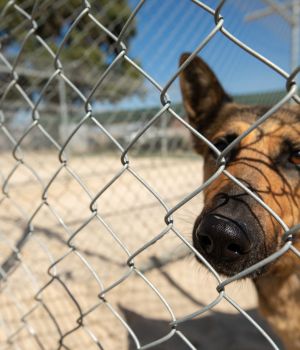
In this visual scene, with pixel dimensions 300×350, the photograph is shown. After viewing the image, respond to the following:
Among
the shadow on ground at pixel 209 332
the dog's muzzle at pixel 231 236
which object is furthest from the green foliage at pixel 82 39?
the shadow on ground at pixel 209 332

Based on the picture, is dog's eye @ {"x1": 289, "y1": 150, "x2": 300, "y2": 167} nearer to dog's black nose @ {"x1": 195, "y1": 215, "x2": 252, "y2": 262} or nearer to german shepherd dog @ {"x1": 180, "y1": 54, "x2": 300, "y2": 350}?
german shepherd dog @ {"x1": 180, "y1": 54, "x2": 300, "y2": 350}

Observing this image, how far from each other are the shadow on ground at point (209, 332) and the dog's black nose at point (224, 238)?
4.74 ft

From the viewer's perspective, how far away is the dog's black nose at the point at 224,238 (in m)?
1.06

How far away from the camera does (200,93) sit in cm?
236

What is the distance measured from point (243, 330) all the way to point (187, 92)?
179 centimetres

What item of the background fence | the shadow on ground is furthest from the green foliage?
the shadow on ground

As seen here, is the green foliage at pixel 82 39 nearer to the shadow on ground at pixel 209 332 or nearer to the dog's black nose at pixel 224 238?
the dog's black nose at pixel 224 238

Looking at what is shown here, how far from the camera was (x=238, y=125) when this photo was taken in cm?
201

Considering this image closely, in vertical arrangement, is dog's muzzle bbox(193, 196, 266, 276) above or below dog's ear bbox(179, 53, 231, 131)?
below

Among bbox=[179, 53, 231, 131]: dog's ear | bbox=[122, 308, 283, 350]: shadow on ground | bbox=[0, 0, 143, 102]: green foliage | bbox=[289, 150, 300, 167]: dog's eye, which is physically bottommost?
bbox=[122, 308, 283, 350]: shadow on ground

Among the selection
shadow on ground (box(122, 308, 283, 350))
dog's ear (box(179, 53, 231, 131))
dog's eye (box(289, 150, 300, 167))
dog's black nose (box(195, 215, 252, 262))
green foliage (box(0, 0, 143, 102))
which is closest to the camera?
dog's black nose (box(195, 215, 252, 262))

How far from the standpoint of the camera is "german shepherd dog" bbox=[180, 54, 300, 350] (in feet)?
3.70

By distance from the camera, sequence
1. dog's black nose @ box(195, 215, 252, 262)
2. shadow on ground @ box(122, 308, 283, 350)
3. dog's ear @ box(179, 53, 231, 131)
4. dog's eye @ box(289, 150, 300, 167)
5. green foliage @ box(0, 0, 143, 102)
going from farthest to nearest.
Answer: green foliage @ box(0, 0, 143, 102) < shadow on ground @ box(122, 308, 283, 350) < dog's ear @ box(179, 53, 231, 131) < dog's eye @ box(289, 150, 300, 167) < dog's black nose @ box(195, 215, 252, 262)

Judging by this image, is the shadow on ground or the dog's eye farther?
the shadow on ground
